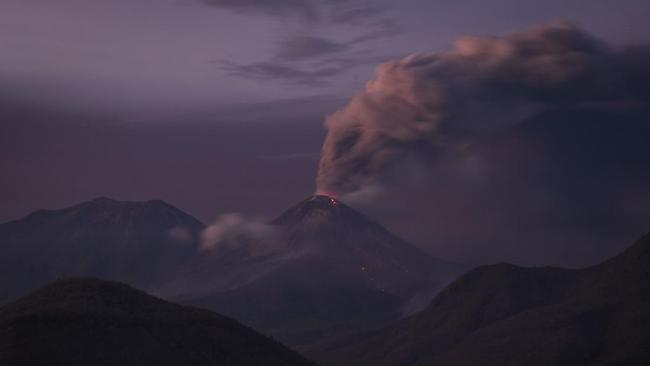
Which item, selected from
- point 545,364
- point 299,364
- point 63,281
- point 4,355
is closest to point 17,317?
point 4,355

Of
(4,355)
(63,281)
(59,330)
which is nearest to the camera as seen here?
(4,355)

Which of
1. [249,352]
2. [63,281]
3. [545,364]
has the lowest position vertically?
[545,364]

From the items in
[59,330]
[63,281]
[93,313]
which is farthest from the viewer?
[63,281]

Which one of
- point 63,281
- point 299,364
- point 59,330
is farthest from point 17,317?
point 299,364

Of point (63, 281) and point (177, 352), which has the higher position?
point (63, 281)

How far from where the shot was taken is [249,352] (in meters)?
124

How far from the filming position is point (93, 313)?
11619cm

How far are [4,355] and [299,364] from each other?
147 ft

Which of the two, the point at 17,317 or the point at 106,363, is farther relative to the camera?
the point at 17,317

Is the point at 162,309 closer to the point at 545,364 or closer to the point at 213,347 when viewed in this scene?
the point at 213,347

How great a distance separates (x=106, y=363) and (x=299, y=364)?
3384 cm

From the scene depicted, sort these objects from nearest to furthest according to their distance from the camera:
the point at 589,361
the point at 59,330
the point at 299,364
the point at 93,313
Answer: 1. the point at 59,330
2. the point at 93,313
3. the point at 299,364
4. the point at 589,361

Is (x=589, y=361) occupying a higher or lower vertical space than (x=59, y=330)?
lower

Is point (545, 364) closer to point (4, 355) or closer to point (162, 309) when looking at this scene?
point (162, 309)
